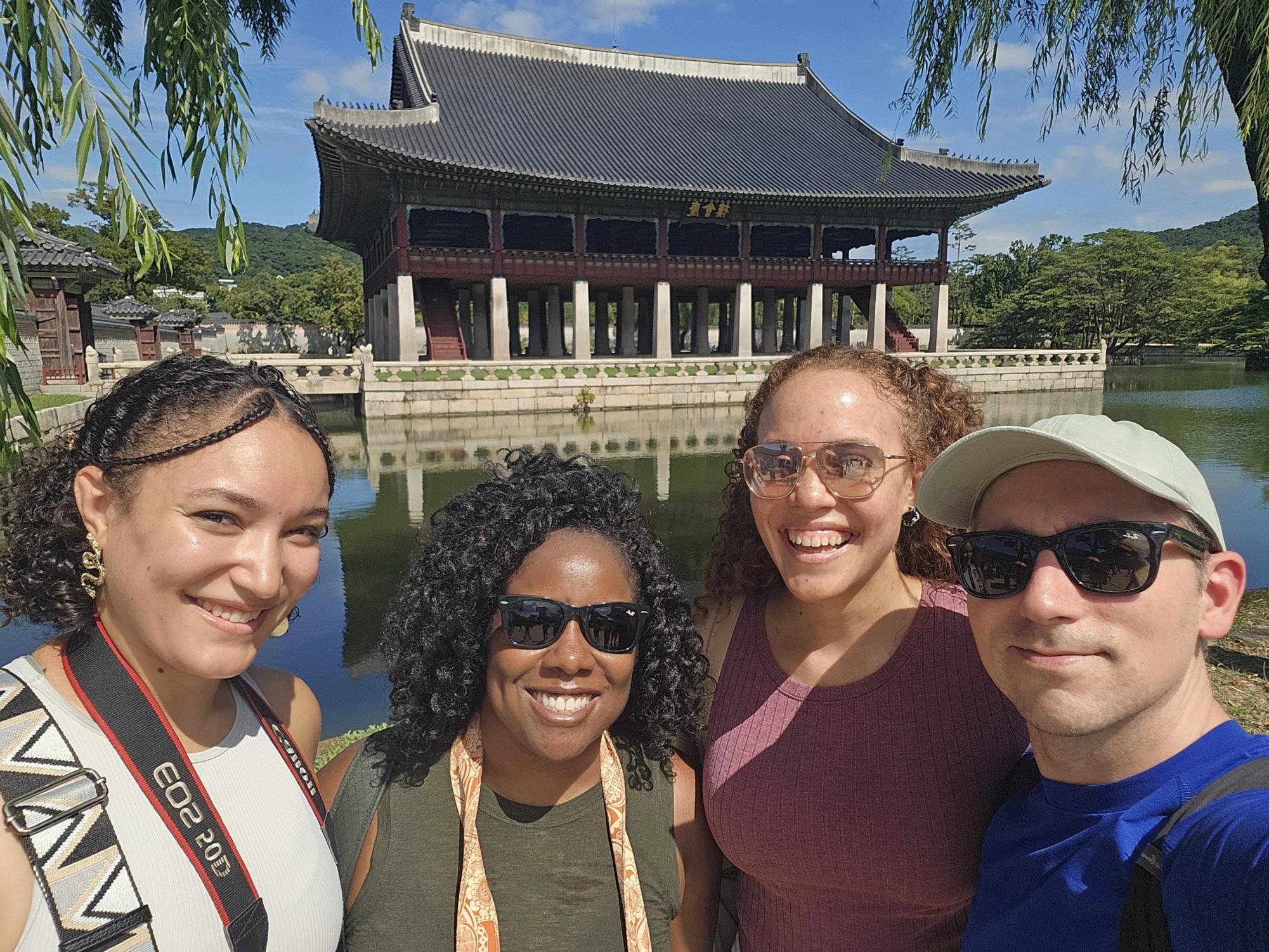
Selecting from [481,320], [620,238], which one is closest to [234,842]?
[481,320]

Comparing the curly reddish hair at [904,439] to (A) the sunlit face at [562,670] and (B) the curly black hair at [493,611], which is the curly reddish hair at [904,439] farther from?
(A) the sunlit face at [562,670]

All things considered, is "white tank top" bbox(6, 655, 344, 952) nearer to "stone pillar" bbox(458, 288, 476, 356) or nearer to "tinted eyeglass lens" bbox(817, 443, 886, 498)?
"tinted eyeglass lens" bbox(817, 443, 886, 498)

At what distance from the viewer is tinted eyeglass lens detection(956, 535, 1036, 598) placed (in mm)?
1270

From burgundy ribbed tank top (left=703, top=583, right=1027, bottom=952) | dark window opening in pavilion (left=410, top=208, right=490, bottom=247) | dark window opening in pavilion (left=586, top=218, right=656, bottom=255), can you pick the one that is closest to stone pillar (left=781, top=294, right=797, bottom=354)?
dark window opening in pavilion (left=586, top=218, right=656, bottom=255)

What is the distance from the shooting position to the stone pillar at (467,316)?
28.8 metres

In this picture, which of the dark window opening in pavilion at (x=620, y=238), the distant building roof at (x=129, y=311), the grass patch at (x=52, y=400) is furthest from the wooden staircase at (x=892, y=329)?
the distant building roof at (x=129, y=311)

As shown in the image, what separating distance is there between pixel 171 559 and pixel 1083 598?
1.50 meters

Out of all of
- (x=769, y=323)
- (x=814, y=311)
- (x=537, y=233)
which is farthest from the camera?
(x=769, y=323)

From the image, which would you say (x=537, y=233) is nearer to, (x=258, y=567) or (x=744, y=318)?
(x=744, y=318)

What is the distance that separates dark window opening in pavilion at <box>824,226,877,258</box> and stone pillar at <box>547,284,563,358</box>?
1045 cm

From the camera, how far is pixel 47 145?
288 centimetres

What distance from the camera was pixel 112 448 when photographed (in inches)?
53.1

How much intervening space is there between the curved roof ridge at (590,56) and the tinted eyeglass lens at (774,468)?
30512mm

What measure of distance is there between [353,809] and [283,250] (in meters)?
112
